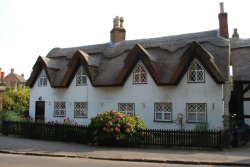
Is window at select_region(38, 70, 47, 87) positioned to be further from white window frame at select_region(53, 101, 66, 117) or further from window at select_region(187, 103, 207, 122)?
window at select_region(187, 103, 207, 122)

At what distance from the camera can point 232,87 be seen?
81.8ft

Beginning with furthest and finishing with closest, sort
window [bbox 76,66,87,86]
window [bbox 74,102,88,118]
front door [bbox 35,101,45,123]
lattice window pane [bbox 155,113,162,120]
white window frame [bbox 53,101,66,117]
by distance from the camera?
front door [bbox 35,101,45,123] < white window frame [bbox 53,101,66,117] < window [bbox 76,66,87,86] < window [bbox 74,102,88,118] < lattice window pane [bbox 155,113,162,120]

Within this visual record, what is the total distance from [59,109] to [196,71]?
12.7 m

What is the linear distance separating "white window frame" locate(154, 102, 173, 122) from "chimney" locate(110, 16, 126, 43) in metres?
9.28

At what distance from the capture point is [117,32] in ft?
100

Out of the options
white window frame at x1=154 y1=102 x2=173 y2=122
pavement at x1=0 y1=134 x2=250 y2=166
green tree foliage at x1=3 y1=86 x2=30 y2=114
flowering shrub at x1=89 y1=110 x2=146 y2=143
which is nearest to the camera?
pavement at x1=0 y1=134 x2=250 y2=166

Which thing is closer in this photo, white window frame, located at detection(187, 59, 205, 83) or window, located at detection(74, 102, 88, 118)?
white window frame, located at detection(187, 59, 205, 83)

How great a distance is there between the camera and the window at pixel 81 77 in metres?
27.4

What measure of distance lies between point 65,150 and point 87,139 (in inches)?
93.7

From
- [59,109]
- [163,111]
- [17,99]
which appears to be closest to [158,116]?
[163,111]

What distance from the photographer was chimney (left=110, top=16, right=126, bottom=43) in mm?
30422

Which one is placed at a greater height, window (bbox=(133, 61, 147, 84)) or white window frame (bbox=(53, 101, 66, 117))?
window (bbox=(133, 61, 147, 84))

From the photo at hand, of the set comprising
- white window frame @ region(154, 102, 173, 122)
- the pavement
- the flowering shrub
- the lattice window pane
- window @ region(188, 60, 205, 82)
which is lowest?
the pavement

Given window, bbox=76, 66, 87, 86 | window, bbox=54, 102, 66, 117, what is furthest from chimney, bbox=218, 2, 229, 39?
window, bbox=54, 102, 66, 117
